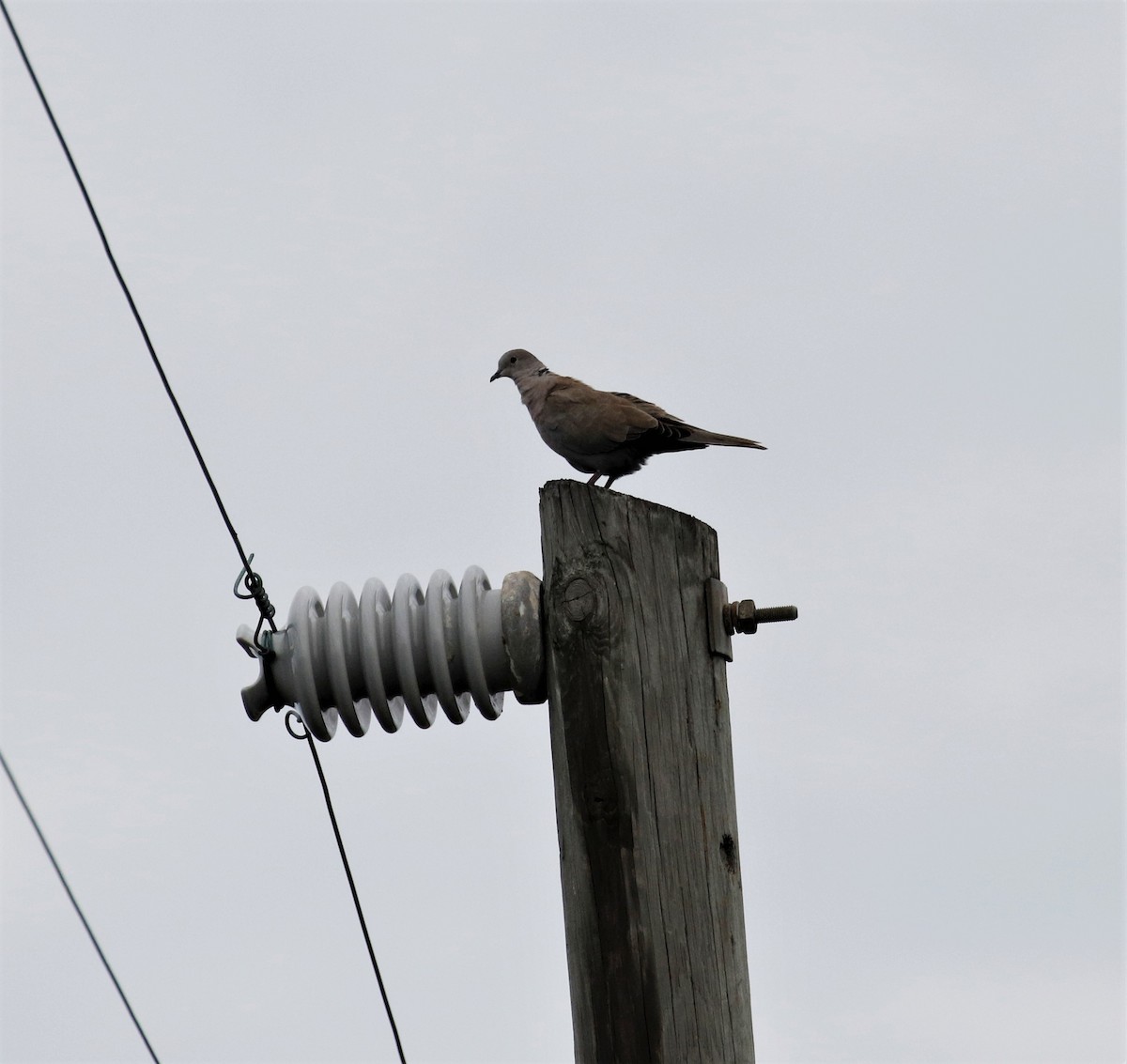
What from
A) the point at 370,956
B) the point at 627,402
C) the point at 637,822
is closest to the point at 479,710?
the point at 637,822

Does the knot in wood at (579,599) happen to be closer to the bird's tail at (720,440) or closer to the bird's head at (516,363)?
the bird's tail at (720,440)

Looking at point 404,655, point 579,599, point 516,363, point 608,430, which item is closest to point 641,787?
point 579,599

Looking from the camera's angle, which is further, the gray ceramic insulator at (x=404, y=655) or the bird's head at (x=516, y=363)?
the bird's head at (x=516, y=363)

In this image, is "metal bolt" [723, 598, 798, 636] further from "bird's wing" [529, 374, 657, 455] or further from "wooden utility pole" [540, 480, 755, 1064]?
"bird's wing" [529, 374, 657, 455]

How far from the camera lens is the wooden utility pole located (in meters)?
2.66

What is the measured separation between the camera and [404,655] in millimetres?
2924

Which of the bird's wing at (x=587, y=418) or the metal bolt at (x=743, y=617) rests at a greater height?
the bird's wing at (x=587, y=418)

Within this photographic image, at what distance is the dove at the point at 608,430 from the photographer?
437cm

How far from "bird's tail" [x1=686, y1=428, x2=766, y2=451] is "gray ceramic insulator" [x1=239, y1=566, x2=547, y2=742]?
1.61 meters

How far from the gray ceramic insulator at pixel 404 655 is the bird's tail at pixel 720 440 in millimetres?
1611

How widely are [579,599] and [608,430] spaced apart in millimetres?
1652

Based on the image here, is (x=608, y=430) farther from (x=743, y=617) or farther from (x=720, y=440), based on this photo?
(x=743, y=617)

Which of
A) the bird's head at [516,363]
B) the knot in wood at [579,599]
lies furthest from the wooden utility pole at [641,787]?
the bird's head at [516,363]

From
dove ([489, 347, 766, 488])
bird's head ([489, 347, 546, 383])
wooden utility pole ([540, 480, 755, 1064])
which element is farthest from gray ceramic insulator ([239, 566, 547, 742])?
bird's head ([489, 347, 546, 383])
